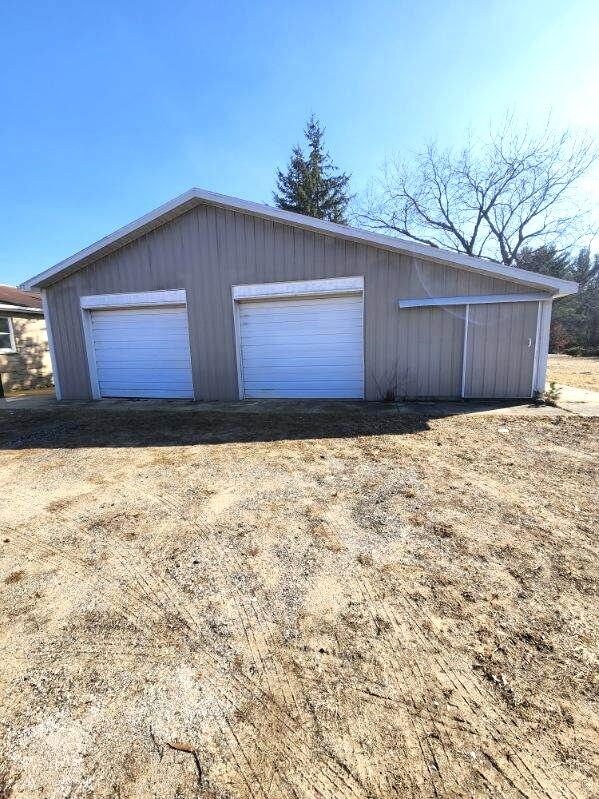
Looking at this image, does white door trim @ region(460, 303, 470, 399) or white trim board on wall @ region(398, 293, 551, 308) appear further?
white door trim @ region(460, 303, 470, 399)

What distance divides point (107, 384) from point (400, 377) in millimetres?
7116

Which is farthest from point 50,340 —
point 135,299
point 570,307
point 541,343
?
point 570,307

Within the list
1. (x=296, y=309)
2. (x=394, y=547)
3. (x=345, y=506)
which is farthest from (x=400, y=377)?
(x=394, y=547)

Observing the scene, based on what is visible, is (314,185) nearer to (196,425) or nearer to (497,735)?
(196,425)

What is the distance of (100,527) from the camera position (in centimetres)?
307

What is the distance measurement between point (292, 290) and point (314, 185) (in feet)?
66.3

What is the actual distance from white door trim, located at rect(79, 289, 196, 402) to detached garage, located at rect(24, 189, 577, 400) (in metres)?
0.03

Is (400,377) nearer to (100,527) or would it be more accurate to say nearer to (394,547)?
(394,547)

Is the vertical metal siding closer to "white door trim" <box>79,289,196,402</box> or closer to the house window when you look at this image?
Result: "white door trim" <box>79,289,196,402</box>

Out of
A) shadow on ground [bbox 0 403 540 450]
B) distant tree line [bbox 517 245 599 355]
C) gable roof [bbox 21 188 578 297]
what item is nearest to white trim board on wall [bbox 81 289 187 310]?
gable roof [bbox 21 188 578 297]

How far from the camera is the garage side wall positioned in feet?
24.6

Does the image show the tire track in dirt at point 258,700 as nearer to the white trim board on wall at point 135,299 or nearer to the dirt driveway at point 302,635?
the dirt driveway at point 302,635

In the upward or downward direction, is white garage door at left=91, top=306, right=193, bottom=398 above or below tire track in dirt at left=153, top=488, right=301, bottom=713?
above

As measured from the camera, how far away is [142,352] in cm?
929
